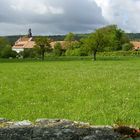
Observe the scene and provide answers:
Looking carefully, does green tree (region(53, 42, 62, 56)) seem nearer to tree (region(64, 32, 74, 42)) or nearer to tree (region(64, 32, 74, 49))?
tree (region(64, 32, 74, 49))

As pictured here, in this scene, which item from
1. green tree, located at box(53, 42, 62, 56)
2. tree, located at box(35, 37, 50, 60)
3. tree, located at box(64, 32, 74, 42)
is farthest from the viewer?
tree, located at box(64, 32, 74, 42)

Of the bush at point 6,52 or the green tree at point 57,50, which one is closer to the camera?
the bush at point 6,52

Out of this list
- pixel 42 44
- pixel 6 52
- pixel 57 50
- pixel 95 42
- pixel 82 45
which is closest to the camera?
pixel 95 42

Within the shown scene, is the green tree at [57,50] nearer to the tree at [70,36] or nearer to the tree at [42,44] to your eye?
the tree at [70,36]

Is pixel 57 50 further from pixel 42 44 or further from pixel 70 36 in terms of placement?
pixel 42 44

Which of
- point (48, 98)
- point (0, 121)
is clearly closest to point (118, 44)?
point (48, 98)

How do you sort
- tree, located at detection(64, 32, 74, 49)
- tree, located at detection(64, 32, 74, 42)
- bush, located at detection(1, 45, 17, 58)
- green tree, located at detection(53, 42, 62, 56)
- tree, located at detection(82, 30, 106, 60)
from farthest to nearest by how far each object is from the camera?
tree, located at detection(64, 32, 74, 42) < tree, located at detection(64, 32, 74, 49) < green tree, located at detection(53, 42, 62, 56) < bush, located at detection(1, 45, 17, 58) < tree, located at detection(82, 30, 106, 60)

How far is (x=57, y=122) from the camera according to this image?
8273 mm

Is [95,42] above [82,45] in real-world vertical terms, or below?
above

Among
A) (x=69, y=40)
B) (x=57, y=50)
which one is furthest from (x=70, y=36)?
(x=57, y=50)

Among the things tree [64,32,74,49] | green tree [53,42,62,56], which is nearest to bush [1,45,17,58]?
green tree [53,42,62,56]

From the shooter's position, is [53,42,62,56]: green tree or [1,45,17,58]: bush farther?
[53,42,62,56]: green tree

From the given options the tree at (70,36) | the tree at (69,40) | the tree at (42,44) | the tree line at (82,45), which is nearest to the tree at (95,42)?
the tree line at (82,45)

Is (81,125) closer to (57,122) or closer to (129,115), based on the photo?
(57,122)
